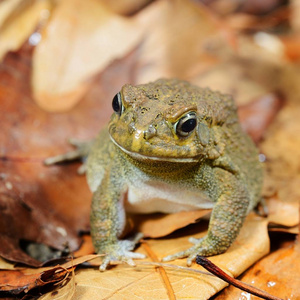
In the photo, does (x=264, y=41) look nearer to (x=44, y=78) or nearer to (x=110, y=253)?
(x=44, y=78)

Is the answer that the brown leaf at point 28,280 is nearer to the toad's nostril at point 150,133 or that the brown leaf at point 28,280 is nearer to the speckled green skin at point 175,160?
the speckled green skin at point 175,160

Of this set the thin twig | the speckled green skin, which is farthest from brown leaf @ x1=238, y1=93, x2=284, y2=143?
the thin twig

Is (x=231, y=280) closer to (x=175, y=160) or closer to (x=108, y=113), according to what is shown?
(x=175, y=160)

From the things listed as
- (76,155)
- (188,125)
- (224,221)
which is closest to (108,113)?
(76,155)

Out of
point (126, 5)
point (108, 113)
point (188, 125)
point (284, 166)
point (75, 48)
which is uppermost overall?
point (126, 5)

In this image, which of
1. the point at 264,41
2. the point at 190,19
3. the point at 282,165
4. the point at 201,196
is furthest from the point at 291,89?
the point at 201,196

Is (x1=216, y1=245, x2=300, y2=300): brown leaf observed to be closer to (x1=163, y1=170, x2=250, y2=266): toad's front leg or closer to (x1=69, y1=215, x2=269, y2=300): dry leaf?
(x1=69, y1=215, x2=269, y2=300): dry leaf
